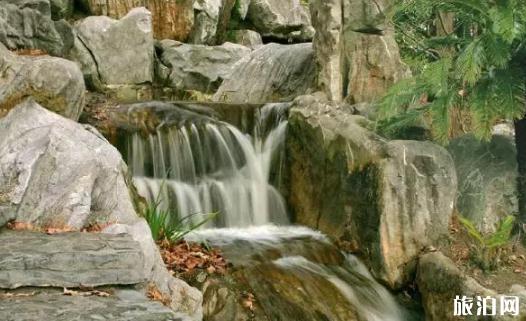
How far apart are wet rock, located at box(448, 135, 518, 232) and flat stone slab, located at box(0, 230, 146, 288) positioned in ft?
17.4

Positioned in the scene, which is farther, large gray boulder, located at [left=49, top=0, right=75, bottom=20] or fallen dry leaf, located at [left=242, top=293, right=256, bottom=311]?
large gray boulder, located at [left=49, top=0, right=75, bottom=20]

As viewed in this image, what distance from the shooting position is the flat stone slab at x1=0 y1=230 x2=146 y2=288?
4.19 meters

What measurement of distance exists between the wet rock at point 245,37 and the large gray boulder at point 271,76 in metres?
3.53

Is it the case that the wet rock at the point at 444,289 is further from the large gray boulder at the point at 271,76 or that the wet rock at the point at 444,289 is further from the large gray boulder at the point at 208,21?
the large gray boulder at the point at 208,21

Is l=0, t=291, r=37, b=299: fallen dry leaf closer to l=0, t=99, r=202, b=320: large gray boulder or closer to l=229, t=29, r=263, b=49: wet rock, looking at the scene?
l=0, t=99, r=202, b=320: large gray boulder

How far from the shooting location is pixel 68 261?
435 cm

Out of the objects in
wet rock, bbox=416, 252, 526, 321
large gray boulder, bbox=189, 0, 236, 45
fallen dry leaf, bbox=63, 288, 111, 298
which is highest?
large gray boulder, bbox=189, 0, 236, 45

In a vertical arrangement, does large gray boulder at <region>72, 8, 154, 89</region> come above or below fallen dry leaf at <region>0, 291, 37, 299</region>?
above

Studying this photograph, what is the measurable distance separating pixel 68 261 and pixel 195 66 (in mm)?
11240

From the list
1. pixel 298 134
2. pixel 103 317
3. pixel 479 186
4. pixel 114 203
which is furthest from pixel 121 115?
pixel 103 317

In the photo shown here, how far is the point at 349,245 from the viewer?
26.9 ft

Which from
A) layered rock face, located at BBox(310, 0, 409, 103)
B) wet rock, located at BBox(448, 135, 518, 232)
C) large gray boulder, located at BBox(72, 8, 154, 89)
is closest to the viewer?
wet rock, located at BBox(448, 135, 518, 232)

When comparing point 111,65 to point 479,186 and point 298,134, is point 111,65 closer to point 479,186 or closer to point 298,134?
point 298,134

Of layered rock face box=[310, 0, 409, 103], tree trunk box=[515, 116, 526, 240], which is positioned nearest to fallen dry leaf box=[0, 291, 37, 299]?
tree trunk box=[515, 116, 526, 240]
